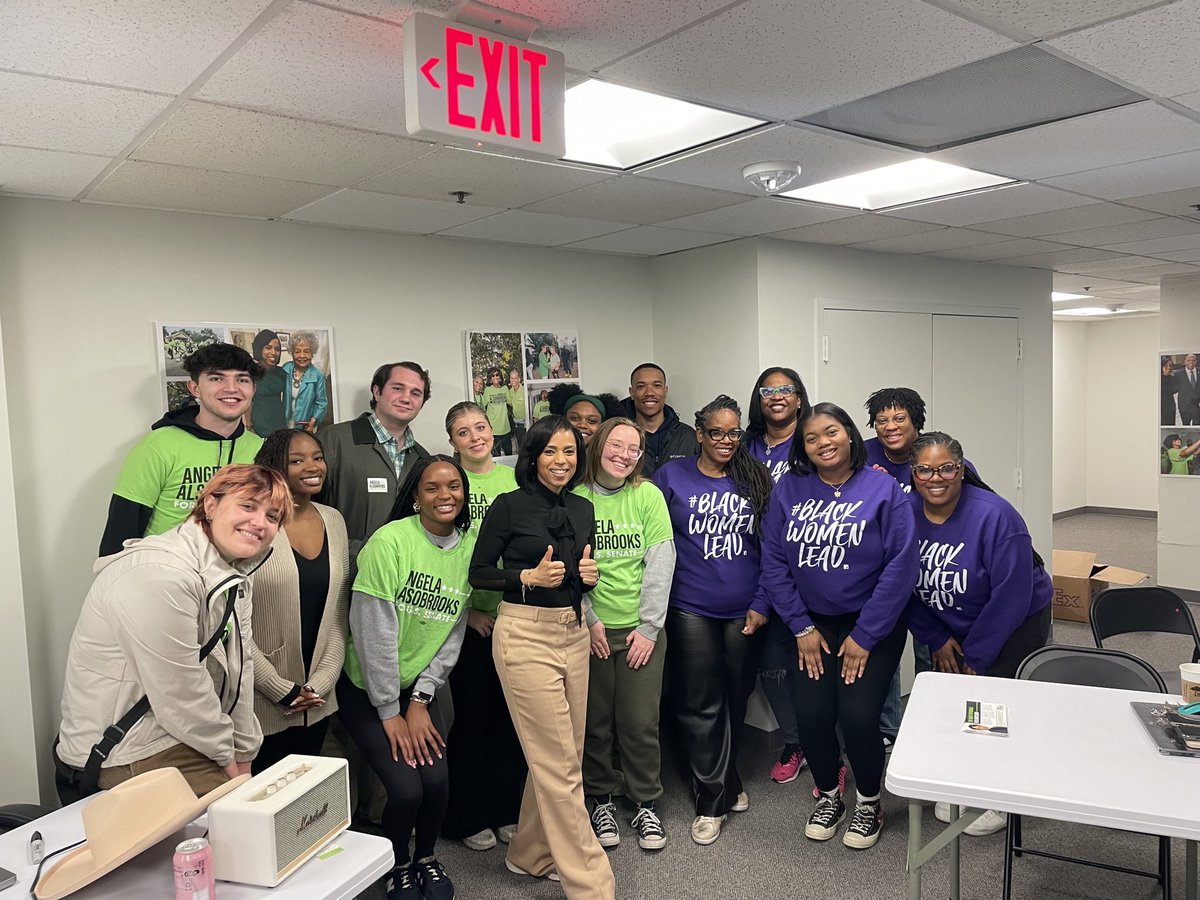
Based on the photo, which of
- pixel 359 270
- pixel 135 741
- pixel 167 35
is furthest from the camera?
pixel 359 270

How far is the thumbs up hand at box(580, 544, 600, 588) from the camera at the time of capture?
9.61 feet

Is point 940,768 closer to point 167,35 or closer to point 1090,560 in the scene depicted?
point 167,35

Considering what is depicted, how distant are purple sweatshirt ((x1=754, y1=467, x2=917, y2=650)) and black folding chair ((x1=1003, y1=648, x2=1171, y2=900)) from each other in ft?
1.54

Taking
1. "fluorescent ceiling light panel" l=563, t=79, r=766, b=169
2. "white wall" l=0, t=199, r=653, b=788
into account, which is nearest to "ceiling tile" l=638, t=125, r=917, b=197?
"fluorescent ceiling light panel" l=563, t=79, r=766, b=169

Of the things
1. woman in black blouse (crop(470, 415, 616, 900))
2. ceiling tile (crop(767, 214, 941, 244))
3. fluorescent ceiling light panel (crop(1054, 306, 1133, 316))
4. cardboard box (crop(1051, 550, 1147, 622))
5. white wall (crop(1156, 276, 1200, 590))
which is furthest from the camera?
fluorescent ceiling light panel (crop(1054, 306, 1133, 316))

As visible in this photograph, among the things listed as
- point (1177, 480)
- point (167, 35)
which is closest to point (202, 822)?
point (167, 35)

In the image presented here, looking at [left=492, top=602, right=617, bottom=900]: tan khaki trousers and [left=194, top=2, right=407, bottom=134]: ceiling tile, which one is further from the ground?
[left=194, top=2, right=407, bottom=134]: ceiling tile

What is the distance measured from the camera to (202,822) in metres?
1.92

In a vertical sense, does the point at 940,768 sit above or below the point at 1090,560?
above

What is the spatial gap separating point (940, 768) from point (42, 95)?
2732mm

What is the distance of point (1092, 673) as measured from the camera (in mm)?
2812

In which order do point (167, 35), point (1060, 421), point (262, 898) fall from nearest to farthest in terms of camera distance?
point (262, 898) < point (167, 35) < point (1060, 421)

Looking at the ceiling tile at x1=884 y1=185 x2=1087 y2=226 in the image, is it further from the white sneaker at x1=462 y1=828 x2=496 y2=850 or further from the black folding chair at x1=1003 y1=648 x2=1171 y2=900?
the white sneaker at x1=462 y1=828 x2=496 y2=850

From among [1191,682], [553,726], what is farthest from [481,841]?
[1191,682]
